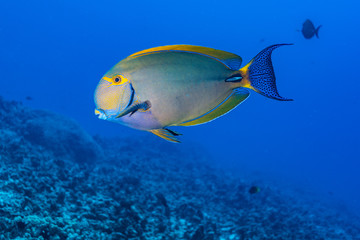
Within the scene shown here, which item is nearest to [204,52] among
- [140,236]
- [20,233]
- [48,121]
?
[20,233]

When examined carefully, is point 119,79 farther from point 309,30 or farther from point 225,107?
point 309,30

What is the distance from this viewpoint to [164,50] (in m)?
1.14

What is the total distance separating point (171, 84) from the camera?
1.07 m

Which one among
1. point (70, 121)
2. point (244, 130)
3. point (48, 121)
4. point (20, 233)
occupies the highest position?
point (244, 130)

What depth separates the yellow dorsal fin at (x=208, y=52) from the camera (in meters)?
1.16

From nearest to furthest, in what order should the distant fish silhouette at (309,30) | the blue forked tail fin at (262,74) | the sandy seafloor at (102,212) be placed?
the blue forked tail fin at (262,74) < the sandy seafloor at (102,212) < the distant fish silhouette at (309,30)

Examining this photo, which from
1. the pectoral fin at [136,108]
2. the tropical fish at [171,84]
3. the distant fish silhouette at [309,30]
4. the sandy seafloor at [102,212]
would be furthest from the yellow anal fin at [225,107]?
the distant fish silhouette at [309,30]

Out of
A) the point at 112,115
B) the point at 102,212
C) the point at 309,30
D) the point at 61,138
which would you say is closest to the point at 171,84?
the point at 112,115

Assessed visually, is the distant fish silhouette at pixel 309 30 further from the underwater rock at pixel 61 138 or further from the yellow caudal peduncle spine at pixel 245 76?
the underwater rock at pixel 61 138

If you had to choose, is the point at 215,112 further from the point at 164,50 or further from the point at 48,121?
the point at 48,121

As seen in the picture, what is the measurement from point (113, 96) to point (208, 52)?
562 millimetres

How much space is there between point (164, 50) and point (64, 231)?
357cm

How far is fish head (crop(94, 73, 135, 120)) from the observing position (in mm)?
1069

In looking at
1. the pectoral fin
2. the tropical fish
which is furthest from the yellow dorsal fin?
the pectoral fin
